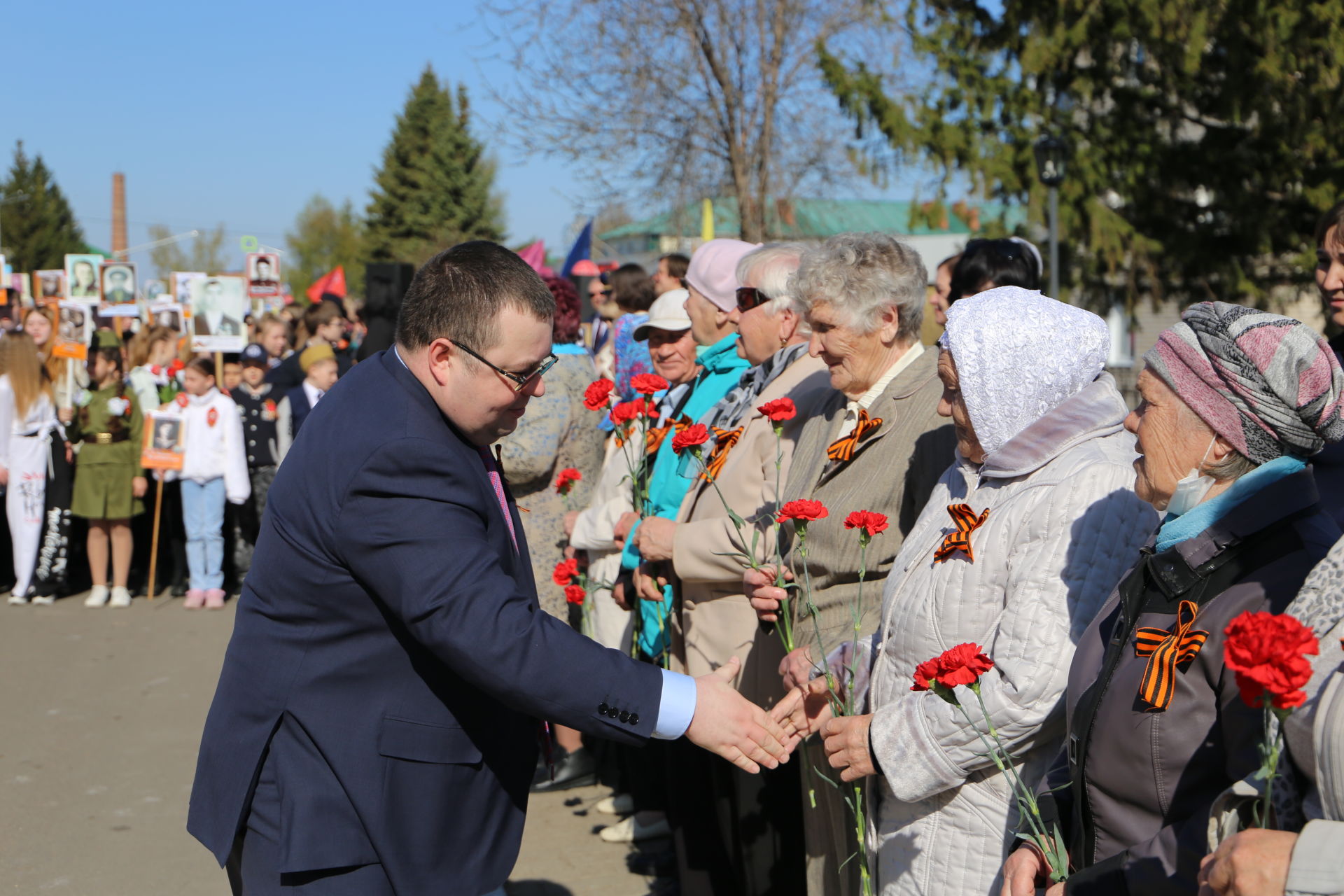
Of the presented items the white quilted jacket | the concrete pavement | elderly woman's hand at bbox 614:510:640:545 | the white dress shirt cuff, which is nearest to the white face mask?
the white quilted jacket

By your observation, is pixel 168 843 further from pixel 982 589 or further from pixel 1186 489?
pixel 1186 489

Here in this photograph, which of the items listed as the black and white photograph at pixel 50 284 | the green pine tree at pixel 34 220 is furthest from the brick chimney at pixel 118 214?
the black and white photograph at pixel 50 284

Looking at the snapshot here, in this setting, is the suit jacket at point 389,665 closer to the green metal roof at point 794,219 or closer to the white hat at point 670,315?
→ the white hat at point 670,315

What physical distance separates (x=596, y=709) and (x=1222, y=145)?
15.6 m

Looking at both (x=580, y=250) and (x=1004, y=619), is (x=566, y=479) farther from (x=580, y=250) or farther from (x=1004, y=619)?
(x=580, y=250)

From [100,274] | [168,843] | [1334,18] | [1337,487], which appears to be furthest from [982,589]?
[100,274]

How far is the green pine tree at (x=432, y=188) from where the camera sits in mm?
50875

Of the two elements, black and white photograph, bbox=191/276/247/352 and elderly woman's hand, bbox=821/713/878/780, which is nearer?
elderly woman's hand, bbox=821/713/878/780

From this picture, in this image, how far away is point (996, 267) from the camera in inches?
174

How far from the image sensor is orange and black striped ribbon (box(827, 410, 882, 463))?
330 cm

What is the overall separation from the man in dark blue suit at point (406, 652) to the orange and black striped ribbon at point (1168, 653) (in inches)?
35.5

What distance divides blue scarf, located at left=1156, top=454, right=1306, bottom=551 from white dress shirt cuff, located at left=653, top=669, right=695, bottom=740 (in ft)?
3.19

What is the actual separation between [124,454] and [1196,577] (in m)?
9.67

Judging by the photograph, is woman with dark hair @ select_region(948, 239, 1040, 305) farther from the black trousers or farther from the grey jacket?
the grey jacket
